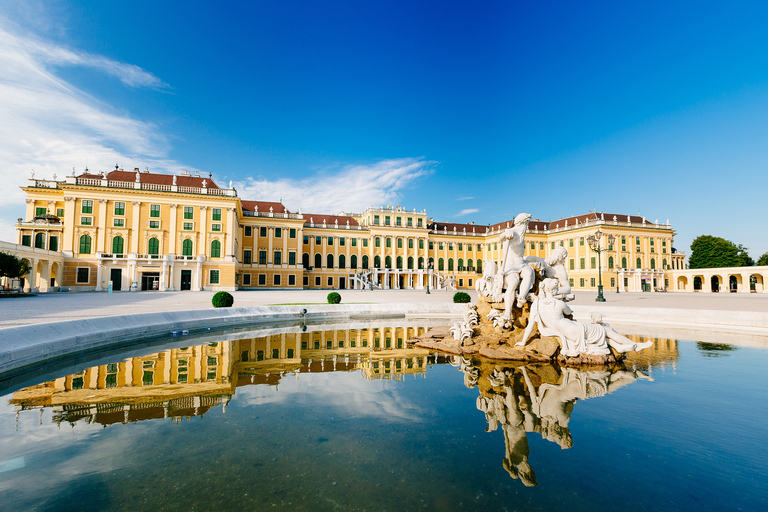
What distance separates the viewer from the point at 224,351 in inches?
334

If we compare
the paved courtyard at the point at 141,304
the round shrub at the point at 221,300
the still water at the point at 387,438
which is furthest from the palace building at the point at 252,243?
the round shrub at the point at 221,300

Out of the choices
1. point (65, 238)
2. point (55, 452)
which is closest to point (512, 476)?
point (55, 452)

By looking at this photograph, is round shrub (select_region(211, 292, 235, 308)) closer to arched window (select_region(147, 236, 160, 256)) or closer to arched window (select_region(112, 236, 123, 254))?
arched window (select_region(147, 236, 160, 256))

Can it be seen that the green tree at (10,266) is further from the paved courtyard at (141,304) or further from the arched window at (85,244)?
the arched window at (85,244)

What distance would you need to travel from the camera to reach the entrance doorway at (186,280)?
121 ft

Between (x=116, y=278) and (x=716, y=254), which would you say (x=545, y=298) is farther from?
(x=716, y=254)

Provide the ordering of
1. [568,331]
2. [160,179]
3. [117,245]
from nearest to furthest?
1. [568,331]
2. [117,245]
3. [160,179]

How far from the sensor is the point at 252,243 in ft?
160

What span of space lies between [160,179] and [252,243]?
13015 millimetres

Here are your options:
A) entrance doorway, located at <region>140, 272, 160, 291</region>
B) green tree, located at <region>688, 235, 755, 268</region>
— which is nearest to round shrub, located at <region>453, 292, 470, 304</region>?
entrance doorway, located at <region>140, 272, 160, 291</region>

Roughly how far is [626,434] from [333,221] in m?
55.9

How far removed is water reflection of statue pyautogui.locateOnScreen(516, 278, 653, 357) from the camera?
7.30 m

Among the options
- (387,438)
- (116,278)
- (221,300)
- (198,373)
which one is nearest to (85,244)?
(116,278)

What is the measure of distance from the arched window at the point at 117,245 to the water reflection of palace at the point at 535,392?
3912 cm
